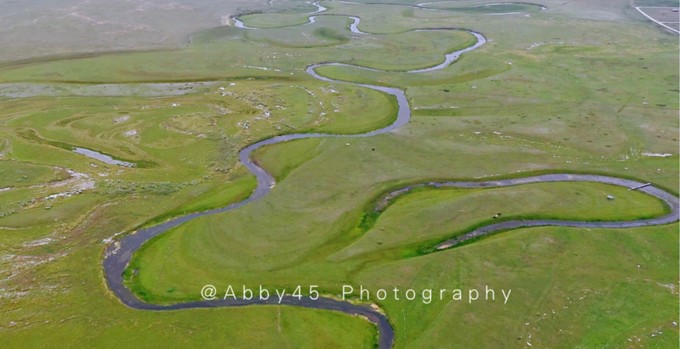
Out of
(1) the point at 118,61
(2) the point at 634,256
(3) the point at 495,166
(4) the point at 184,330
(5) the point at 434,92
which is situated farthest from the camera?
(1) the point at 118,61

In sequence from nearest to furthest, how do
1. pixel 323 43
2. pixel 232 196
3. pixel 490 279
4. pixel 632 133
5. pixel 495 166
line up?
pixel 490 279 → pixel 232 196 → pixel 495 166 → pixel 632 133 → pixel 323 43

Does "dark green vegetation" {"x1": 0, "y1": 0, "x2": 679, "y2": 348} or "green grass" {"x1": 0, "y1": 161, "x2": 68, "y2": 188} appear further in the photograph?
"green grass" {"x1": 0, "y1": 161, "x2": 68, "y2": 188}

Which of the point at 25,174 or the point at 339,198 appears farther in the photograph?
the point at 25,174

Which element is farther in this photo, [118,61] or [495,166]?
[118,61]

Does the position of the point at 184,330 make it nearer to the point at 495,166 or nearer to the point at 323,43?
the point at 495,166

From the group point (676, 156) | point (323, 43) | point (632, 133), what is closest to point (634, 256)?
point (676, 156)

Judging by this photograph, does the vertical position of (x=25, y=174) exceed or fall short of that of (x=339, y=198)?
it exceeds it

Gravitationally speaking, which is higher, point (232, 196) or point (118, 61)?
point (118, 61)

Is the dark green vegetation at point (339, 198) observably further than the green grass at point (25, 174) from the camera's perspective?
No
